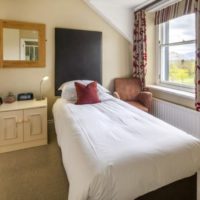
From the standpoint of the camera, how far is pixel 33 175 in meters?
2.07

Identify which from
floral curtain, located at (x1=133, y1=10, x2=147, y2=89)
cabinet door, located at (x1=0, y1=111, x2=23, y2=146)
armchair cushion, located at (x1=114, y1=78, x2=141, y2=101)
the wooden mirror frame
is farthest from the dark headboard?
cabinet door, located at (x1=0, y1=111, x2=23, y2=146)

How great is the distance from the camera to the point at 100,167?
45.9 inches

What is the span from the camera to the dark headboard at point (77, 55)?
3.34 m

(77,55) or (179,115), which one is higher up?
(77,55)

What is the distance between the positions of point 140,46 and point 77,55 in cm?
124

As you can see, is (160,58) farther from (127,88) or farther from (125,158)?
(125,158)

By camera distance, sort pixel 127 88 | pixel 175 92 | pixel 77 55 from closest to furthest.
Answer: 1. pixel 175 92
2. pixel 77 55
3. pixel 127 88

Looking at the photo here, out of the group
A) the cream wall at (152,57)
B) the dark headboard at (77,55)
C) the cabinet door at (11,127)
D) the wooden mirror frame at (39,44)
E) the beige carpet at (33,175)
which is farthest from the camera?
the cream wall at (152,57)

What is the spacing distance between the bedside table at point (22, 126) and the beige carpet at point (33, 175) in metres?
0.11

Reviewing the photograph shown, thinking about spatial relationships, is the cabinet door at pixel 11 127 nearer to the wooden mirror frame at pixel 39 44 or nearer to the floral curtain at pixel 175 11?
the wooden mirror frame at pixel 39 44

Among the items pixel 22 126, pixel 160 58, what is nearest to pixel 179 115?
pixel 160 58

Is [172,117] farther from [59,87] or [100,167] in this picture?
[100,167]

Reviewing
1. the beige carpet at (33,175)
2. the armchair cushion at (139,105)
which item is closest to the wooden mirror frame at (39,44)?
the beige carpet at (33,175)

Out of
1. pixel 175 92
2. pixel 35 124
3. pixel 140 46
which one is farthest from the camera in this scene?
pixel 140 46
